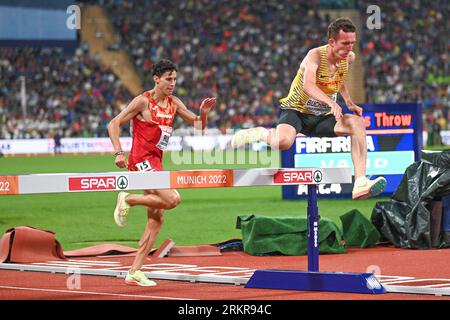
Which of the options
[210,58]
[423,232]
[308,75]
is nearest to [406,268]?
[423,232]

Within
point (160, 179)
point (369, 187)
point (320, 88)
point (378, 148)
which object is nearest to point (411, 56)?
point (378, 148)

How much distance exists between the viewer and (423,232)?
40.1 ft

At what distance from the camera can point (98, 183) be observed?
25.0ft

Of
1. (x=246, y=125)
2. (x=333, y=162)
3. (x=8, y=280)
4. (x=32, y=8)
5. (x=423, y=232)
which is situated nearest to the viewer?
Answer: (x=8, y=280)

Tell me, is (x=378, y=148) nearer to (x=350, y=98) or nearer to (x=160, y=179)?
(x=350, y=98)

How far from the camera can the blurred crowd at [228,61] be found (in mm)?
40438

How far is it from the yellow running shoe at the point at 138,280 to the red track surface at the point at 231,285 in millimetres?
61

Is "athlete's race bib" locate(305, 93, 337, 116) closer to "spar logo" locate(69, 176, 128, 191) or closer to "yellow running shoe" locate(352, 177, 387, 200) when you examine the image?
"yellow running shoe" locate(352, 177, 387, 200)

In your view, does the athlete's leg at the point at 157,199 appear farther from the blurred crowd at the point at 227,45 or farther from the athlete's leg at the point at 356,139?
the blurred crowd at the point at 227,45

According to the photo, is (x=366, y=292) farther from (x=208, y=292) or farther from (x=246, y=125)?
(x=246, y=125)

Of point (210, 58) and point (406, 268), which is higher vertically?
point (210, 58)

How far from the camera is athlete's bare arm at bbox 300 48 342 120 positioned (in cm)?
813

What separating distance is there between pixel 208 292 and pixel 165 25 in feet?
120

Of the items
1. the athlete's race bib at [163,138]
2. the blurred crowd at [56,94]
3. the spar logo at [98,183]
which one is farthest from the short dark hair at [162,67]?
the blurred crowd at [56,94]
